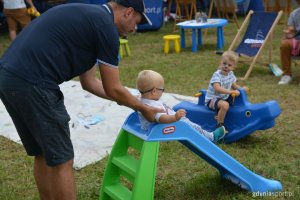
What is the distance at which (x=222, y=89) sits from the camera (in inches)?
162

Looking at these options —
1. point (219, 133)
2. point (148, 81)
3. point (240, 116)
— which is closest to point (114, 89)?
point (148, 81)

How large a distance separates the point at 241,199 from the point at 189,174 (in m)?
0.57

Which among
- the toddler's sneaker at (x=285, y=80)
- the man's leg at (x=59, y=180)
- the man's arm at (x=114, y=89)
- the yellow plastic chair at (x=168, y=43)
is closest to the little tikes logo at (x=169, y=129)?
the man's arm at (x=114, y=89)

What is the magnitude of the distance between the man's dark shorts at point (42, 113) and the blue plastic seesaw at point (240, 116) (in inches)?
82.6

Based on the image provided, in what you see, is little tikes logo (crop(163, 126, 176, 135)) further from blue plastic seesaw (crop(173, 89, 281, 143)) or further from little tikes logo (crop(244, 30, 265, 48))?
little tikes logo (crop(244, 30, 265, 48))

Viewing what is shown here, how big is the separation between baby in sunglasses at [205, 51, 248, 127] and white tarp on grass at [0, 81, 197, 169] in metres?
0.99

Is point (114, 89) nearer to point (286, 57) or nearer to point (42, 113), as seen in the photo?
point (42, 113)

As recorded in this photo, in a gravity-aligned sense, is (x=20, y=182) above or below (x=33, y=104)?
below

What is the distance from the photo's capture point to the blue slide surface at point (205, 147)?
2.66 meters

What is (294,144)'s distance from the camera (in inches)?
159

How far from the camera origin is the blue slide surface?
2656 millimetres

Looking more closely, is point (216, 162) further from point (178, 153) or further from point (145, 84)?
point (178, 153)

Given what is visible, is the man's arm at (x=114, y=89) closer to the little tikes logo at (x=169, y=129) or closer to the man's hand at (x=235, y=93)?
the little tikes logo at (x=169, y=129)

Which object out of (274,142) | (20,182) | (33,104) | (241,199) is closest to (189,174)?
(241,199)
